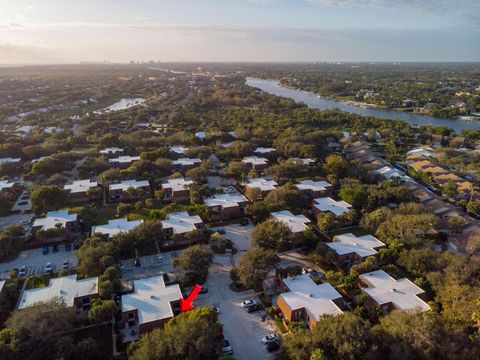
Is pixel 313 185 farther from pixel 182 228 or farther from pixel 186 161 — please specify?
pixel 186 161

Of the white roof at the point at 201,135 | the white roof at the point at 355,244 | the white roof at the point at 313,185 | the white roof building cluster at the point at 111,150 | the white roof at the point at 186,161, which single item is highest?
the white roof at the point at 201,135

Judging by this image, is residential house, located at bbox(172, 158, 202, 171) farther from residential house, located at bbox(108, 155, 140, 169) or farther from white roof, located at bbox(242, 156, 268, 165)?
white roof, located at bbox(242, 156, 268, 165)

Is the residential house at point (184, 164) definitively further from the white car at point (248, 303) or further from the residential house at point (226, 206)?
the white car at point (248, 303)

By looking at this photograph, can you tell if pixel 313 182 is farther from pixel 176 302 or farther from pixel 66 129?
pixel 66 129

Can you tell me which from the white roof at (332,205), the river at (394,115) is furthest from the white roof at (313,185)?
the river at (394,115)

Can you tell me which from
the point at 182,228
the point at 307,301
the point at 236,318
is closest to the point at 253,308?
the point at 236,318

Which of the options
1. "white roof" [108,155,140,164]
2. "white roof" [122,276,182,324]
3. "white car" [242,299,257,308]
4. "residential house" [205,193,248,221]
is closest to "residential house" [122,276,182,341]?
"white roof" [122,276,182,324]
